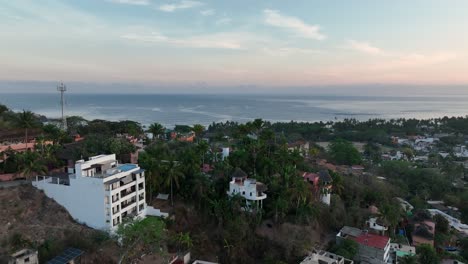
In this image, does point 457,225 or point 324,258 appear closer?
point 324,258

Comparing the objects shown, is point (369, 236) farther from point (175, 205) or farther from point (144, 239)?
point (144, 239)

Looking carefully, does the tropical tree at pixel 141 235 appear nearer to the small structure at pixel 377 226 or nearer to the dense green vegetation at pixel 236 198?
the dense green vegetation at pixel 236 198

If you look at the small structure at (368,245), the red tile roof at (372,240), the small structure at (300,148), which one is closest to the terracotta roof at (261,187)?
the small structure at (368,245)

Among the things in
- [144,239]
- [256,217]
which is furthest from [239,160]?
[144,239]

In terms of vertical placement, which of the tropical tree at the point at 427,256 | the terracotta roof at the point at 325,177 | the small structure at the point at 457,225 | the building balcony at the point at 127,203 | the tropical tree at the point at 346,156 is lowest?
the small structure at the point at 457,225

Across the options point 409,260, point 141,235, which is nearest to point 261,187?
point 141,235

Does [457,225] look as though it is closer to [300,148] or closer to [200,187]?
[300,148]
